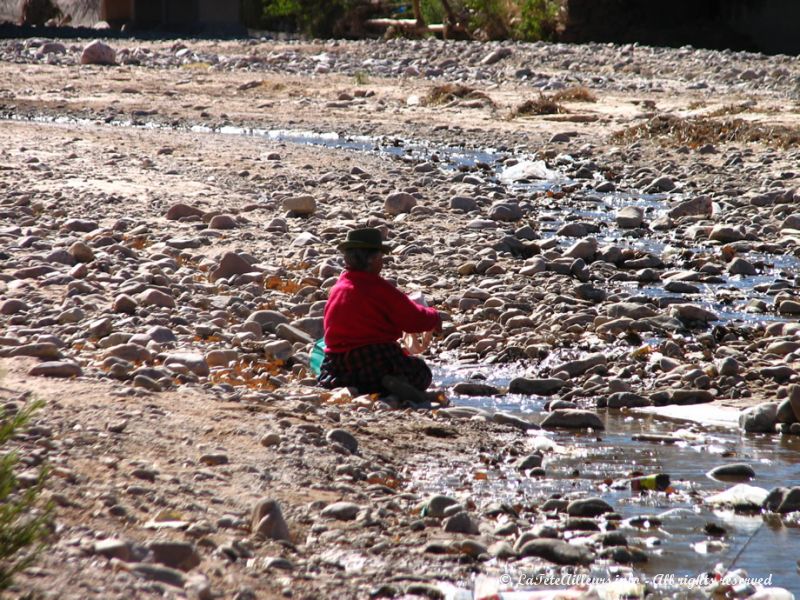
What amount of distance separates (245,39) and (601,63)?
38.0ft

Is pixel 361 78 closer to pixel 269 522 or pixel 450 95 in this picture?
pixel 450 95

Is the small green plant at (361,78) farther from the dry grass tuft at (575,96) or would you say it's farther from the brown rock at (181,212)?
the brown rock at (181,212)

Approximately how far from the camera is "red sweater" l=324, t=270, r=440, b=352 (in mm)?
5441

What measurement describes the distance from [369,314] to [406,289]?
6.67 ft

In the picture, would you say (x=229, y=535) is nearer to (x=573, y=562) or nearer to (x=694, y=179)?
(x=573, y=562)

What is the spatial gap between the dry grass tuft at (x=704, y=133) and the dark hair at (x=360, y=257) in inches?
328

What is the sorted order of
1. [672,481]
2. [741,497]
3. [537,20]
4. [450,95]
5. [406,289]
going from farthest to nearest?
1. [537,20]
2. [450,95]
3. [406,289]
4. [672,481]
5. [741,497]

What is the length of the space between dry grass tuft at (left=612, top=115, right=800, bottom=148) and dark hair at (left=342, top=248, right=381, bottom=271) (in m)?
8.32

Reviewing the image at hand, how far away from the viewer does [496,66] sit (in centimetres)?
2177

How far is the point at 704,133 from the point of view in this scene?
13492 millimetres

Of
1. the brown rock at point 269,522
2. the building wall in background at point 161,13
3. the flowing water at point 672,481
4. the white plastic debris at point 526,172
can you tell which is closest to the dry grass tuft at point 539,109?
the white plastic debris at point 526,172

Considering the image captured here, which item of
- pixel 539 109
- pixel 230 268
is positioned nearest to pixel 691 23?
pixel 539 109

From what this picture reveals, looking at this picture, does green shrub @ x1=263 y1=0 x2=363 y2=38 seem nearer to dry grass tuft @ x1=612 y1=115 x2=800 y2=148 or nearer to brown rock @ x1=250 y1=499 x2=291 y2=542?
dry grass tuft @ x1=612 y1=115 x2=800 y2=148

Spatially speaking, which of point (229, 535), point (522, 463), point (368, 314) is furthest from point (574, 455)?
point (229, 535)
